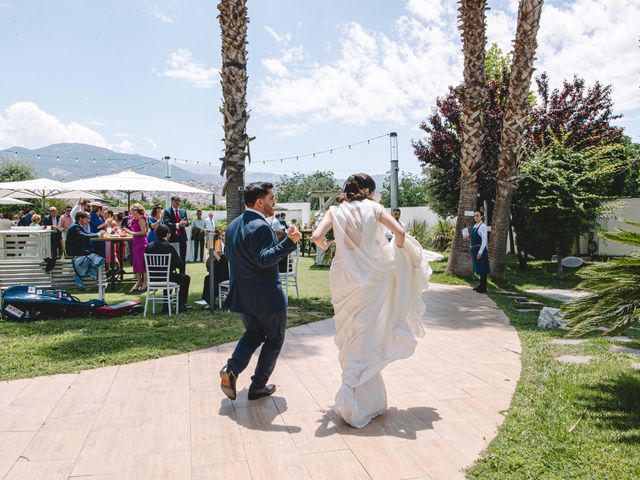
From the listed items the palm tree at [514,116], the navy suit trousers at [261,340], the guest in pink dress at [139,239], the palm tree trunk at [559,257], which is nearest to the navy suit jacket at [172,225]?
the guest in pink dress at [139,239]

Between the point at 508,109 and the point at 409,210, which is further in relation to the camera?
the point at 409,210

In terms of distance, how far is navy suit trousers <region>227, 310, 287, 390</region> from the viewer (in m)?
3.82

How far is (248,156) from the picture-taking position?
9.37 meters

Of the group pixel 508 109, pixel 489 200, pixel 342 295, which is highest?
pixel 508 109

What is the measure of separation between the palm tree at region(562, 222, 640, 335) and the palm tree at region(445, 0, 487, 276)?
8044 mm

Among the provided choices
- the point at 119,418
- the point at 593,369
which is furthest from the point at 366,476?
the point at 593,369

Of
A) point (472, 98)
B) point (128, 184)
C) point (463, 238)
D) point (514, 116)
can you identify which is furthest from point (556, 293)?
point (128, 184)

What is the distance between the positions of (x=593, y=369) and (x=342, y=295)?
9.07ft

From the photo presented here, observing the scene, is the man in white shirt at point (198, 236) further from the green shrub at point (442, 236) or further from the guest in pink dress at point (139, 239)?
the green shrub at point (442, 236)

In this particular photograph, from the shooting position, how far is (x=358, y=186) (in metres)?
3.67

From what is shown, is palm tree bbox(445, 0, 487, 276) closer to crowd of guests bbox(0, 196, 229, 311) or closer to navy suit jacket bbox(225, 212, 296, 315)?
crowd of guests bbox(0, 196, 229, 311)

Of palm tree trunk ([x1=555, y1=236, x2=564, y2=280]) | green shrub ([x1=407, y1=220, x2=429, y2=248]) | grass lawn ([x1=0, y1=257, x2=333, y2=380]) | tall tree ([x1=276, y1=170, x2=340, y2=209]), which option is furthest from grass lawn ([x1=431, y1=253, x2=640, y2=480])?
tall tree ([x1=276, y1=170, x2=340, y2=209])

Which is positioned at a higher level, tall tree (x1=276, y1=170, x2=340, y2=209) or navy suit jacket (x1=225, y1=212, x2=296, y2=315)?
tall tree (x1=276, y1=170, x2=340, y2=209)

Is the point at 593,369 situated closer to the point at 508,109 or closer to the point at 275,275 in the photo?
the point at 275,275
